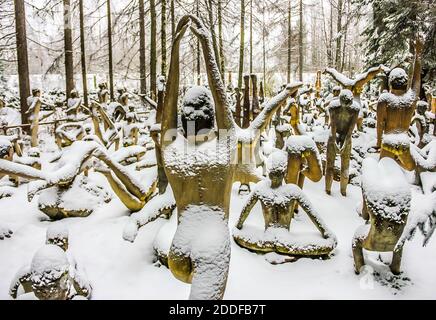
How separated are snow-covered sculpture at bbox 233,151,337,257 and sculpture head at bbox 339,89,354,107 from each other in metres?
2.28

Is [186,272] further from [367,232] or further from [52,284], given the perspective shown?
[367,232]

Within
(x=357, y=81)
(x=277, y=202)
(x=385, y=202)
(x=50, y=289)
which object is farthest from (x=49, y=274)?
(x=357, y=81)

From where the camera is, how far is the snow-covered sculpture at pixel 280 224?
14.7 feet

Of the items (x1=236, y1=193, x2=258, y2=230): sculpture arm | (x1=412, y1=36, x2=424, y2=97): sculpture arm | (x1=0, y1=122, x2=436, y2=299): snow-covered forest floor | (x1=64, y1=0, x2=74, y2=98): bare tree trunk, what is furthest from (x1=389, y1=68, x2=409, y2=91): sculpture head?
(x1=64, y1=0, x2=74, y2=98): bare tree trunk

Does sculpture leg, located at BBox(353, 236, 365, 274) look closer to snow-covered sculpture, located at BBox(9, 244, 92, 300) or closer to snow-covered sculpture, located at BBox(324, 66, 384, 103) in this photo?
snow-covered sculpture, located at BBox(9, 244, 92, 300)

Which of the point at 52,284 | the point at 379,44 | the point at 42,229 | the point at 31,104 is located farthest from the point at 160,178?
the point at 379,44

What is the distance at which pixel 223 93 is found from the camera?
2727 millimetres

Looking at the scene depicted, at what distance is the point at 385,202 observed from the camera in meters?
3.78

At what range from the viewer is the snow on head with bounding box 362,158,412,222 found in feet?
12.3

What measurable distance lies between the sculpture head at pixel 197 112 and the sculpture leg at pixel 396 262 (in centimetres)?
286

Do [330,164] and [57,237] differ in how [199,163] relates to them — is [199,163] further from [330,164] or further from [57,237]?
[330,164]

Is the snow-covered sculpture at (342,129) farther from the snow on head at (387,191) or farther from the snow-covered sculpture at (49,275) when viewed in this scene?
the snow-covered sculpture at (49,275)

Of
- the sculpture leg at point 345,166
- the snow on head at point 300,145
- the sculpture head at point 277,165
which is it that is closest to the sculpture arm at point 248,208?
the sculpture head at point 277,165

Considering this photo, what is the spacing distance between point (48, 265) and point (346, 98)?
521cm
